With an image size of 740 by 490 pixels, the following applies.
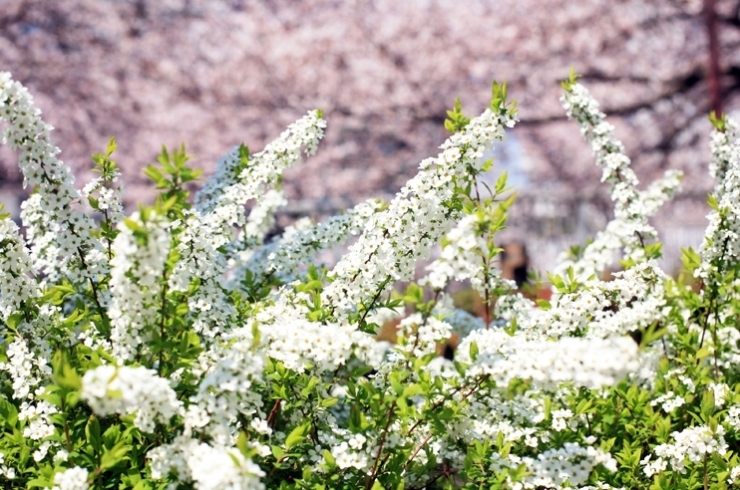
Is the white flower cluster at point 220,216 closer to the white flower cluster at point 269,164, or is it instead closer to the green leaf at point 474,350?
the white flower cluster at point 269,164

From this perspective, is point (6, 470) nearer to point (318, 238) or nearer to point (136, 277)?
point (136, 277)

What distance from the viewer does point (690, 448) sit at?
9.25 feet

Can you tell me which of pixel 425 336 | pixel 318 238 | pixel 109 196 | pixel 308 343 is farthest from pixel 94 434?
pixel 318 238

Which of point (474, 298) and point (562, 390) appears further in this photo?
point (474, 298)

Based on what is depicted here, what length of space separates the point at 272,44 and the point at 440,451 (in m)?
14.1

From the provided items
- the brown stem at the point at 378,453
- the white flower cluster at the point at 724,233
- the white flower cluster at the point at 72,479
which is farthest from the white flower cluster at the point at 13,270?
the white flower cluster at the point at 724,233

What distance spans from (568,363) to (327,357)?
694 mm

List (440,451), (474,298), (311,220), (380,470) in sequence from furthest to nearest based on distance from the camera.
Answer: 1. (474,298)
2. (311,220)
3. (440,451)
4. (380,470)

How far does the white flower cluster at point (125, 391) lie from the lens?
2.00 metres

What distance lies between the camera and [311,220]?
4.82 metres

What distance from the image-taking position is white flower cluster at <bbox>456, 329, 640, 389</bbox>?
6.74ft

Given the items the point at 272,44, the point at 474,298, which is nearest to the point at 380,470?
the point at 474,298

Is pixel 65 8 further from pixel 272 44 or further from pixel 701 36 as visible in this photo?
pixel 701 36

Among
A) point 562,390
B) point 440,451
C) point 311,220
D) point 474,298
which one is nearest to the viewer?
point 440,451
